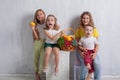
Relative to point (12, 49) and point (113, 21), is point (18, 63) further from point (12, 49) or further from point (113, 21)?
point (113, 21)

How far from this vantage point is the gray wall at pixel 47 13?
258 centimetres

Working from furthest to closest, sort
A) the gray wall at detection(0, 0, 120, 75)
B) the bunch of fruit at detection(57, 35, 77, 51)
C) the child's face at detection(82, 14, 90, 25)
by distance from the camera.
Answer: the gray wall at detection(0, 0, 120, 75)
the child's face at detection(82, 14, 90, 25)
the bunch of fruit at detection(57, 35, 77, 51)

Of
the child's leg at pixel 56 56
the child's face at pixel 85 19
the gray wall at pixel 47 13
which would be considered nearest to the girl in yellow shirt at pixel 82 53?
the child's face at pixel 85 19

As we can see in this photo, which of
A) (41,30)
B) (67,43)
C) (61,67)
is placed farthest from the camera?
(41,30)

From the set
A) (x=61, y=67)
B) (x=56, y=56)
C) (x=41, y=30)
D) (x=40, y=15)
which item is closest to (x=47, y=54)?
(x=56, y=56)

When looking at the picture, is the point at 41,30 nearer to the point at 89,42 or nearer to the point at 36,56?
the point at 36,56

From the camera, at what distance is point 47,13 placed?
260cm

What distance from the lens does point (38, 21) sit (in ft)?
8.38

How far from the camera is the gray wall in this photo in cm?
258

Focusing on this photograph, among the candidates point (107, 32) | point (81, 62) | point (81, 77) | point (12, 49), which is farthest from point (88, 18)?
point (12, 49)

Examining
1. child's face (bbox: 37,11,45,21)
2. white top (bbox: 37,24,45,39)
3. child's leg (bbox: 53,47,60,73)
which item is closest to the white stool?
child's leg (bbox: 53,47,60,73)

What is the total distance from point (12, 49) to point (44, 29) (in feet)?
1.54

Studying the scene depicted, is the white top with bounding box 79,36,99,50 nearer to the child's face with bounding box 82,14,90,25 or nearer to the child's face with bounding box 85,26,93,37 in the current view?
the child's face with bounding box 85,26,93,37

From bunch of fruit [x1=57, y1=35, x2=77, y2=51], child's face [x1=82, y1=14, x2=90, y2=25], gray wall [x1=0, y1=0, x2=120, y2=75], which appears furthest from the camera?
gray wall [x1=0, y1=0, x2=120, y2=75]
